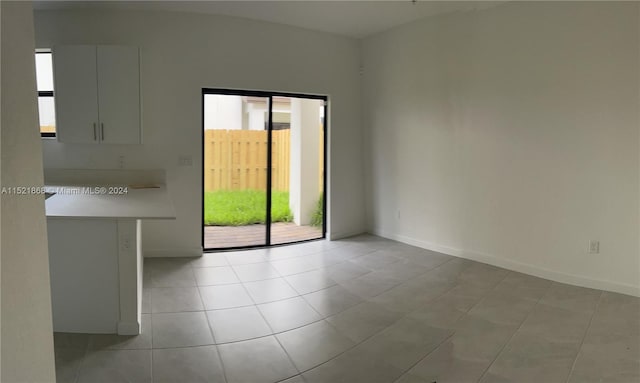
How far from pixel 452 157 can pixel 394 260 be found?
1381mm

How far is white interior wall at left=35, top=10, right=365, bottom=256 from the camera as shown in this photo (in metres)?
4.08

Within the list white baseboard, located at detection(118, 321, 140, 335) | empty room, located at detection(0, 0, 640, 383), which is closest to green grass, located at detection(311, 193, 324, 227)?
empty room, located at detection(0, 0, 640, 383)

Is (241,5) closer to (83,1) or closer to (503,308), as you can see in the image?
(83,1)

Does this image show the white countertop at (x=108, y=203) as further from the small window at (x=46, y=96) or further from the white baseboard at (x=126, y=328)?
the small window at (x=46, y=96)

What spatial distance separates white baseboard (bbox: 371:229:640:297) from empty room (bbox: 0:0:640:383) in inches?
0.9

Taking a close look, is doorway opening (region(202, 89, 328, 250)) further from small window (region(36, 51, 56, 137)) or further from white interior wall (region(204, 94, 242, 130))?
small window (region(36, 51, 56, 137))

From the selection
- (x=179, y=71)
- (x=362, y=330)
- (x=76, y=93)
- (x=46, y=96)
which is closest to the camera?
(x=362, y=330)

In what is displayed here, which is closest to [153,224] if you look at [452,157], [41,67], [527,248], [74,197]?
[74,197]

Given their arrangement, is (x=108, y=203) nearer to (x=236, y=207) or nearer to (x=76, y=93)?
A: (x=76, y=93)


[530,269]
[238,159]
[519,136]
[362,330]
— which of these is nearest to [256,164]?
[238,159]

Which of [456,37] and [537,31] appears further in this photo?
[456,37]

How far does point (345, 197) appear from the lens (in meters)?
5.41

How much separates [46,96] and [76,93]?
610 mm

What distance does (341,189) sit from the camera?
211 inches
